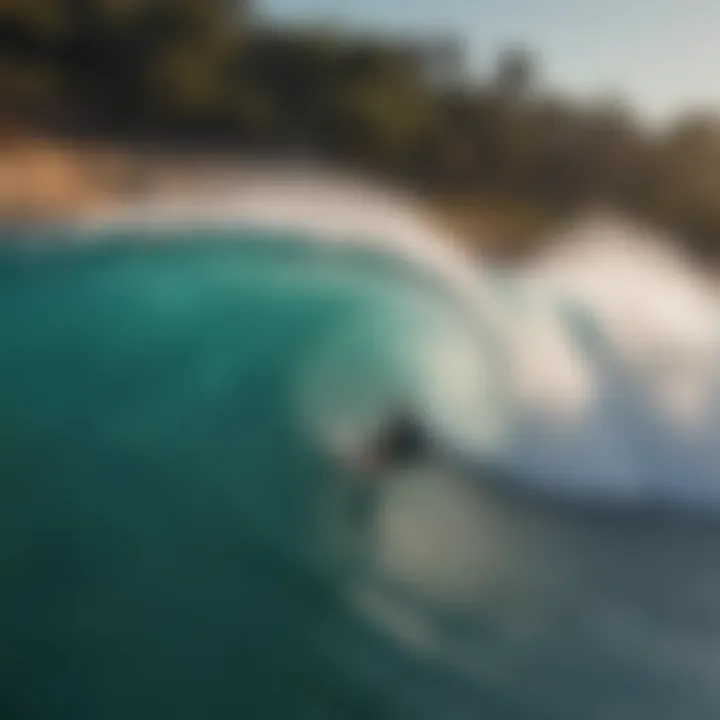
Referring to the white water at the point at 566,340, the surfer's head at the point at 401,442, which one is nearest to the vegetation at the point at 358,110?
the white water at the point at 566,340

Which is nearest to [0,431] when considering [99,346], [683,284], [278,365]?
[99,346]

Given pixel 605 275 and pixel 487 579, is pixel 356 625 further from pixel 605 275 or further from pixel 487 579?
pixel 605 275

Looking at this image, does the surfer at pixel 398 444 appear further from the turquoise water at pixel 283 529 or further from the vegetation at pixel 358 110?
the vegetation at pixel 358 110

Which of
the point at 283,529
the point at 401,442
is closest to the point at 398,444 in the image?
the point at 401,442

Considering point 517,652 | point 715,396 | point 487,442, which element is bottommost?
point 517,652

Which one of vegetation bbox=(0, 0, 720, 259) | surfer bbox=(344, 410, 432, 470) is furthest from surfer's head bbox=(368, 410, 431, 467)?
vegetation bbox=(0, 0, 720, 259)

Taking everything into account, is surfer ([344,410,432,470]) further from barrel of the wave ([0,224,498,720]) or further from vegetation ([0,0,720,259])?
vegetation ([0,0,720,259])
